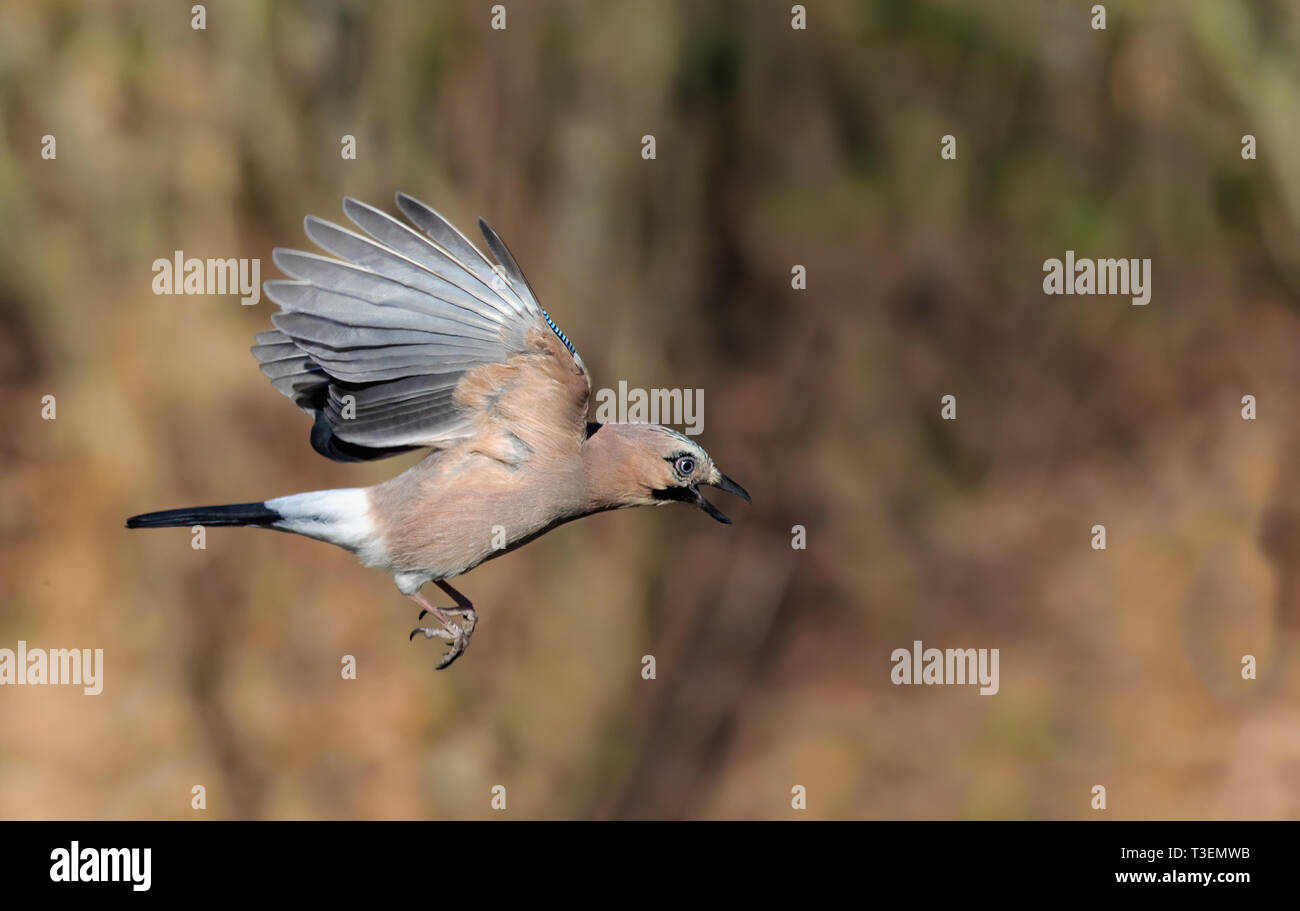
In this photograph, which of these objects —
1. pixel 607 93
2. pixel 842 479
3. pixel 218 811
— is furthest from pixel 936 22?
pixel 218 811

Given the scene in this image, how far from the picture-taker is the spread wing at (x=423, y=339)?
13.1 ft

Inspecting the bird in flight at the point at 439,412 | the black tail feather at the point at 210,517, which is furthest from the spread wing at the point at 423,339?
the black tail feather at the point at 210,517

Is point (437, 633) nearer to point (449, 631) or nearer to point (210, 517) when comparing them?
point (449, 631)

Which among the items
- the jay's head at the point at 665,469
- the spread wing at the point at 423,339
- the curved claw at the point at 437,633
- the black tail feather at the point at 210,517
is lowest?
the curved claw at the point at 437,633

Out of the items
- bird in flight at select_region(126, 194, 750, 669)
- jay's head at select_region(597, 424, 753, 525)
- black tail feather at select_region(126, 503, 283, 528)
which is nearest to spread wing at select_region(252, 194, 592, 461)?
bird in flight at select_region(126, 194, 750, 669)

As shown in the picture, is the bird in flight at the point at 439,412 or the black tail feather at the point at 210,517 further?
the black tail feather at the point at 210,517

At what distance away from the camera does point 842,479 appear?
30.7ft

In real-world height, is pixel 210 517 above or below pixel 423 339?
below

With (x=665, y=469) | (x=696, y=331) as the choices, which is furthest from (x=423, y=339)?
(x=696, y=331)

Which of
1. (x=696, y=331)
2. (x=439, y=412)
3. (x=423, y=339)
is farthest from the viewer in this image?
(x=696, y=331)

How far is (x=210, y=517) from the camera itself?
4438mm

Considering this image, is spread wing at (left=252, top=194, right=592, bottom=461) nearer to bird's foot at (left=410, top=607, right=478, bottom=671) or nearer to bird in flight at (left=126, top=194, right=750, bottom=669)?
bird in flight at (left=126, top=194, right=750, bottom=669)

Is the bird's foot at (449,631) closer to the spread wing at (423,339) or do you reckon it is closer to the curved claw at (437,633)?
the curved claw at (437,633)

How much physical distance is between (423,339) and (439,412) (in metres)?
0.33
